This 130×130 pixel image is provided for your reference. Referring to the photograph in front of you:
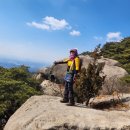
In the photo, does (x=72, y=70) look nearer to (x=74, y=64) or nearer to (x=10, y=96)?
(x=74, y=64)

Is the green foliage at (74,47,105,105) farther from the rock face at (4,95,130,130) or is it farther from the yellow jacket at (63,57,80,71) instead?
the rock face at (4,95,130,130)

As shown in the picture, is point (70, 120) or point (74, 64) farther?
point (74, 64)

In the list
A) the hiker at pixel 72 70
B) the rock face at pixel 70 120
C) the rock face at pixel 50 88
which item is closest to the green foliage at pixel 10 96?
the hiker at pixel 72 70

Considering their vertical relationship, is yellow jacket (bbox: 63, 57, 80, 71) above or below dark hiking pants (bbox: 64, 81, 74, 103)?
above

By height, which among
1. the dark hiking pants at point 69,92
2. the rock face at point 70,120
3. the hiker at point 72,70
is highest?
the hiker at point 72,70

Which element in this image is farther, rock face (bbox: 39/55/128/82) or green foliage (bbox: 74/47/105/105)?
rock face (bbox: 39/55/128/82)

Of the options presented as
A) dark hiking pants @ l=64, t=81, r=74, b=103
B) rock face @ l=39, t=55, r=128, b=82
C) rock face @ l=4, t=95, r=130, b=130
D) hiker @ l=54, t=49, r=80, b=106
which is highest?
rock face @ l=39, t=55, r=128, b=82

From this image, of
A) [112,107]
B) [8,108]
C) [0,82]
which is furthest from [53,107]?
[0,82]

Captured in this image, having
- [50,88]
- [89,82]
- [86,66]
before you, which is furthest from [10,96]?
[86,66]

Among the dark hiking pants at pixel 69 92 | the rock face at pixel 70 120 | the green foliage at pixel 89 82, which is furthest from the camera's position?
the green foliage at pixel 89 82

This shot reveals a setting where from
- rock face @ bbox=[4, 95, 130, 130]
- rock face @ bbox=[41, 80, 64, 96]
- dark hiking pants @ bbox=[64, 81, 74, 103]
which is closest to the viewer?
rock face @ bbox=[4, 95, 130, 130]

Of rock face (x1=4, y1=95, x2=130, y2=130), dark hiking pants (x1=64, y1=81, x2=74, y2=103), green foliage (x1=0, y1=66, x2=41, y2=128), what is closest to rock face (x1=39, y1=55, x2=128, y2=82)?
green foliage (x1=0, y1=66, x2=41, y2=128)

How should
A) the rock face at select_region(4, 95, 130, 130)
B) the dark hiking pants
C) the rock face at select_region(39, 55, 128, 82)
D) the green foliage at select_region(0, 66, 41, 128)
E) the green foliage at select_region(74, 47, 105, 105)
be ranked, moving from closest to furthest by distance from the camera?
the rock face at select_region(4, 95, 130, 130) → the dark hiking pants → the green foliage at select_region(74, 47, 105, 105) → the green foliage at select_region(0, 66, 41, 128) → the rock face at select_region(39, 55, 128, 82)

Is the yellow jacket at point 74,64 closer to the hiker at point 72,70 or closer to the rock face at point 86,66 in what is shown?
the hiker at point 72,70
